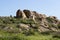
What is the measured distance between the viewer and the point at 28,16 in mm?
51000

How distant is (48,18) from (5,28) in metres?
22.8

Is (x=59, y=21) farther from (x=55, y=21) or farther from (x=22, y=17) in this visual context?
(x=22, y=17)

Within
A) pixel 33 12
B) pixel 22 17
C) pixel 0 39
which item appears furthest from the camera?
pixel 33 12

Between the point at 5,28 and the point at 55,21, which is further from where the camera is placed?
the point at 55,21

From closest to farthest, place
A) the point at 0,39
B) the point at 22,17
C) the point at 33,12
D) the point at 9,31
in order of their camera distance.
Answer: the point at 0,39
the point at 9,31
the point at 22,17
the point at 33,12

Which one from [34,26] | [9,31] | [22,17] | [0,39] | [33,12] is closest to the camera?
[0,39]

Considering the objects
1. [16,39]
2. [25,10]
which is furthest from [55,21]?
[16,39]

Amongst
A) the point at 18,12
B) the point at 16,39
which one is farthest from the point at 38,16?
the point at 16,39

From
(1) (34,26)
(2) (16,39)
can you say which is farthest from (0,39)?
(1) (34,26)

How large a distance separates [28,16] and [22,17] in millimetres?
2146

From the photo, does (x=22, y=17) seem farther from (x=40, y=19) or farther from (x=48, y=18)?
(x=48, y=18)

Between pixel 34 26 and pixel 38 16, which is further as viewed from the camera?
pixel 38 16

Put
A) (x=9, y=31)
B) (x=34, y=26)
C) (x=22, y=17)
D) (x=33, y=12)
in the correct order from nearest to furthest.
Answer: (x=9, y=31) → (x=34, y=26) → (x=22, y=17) → (x=33, y=12)

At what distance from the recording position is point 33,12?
53062 millimetres
